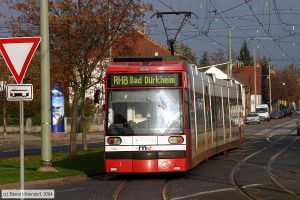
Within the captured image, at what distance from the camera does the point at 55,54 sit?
27453mm

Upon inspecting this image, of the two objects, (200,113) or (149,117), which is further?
(200,113)

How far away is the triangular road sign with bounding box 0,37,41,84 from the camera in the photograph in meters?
11.5

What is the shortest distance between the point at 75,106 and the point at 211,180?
35.8ft

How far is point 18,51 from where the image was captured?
11.5 metres

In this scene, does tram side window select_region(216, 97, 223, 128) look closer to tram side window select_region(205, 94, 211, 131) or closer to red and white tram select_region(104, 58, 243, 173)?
tram side window select_region(205, 94, 211, 131)

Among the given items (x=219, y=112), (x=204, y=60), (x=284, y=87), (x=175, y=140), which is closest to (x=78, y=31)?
(x=219, y=112)

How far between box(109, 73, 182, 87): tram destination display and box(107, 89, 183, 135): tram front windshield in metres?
0.19

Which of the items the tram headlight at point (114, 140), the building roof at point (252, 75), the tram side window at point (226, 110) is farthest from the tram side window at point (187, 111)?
the building roof at point (252, 75)

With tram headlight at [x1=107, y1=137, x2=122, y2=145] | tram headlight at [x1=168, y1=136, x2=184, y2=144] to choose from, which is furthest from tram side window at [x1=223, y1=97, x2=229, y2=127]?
tram headlight at [x1=107, y1=137, x2=122, y2=145]

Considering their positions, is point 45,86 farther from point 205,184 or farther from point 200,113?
point 205,184

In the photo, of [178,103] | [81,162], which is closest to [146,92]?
[178,103]

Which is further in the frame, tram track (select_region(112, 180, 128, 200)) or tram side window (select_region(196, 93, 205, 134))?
tram side window (select_region(196, 93, 205, 134))

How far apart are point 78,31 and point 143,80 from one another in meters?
8.34

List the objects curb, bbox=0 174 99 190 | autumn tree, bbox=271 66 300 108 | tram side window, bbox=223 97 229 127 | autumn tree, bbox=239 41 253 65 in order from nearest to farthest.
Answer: curb, bbox=0 174 99 190
tram side window, bbox=223 97 229 127
autumn tree, bbox=271 66 300 108
autumn tree, bbox=239 41 253 65
